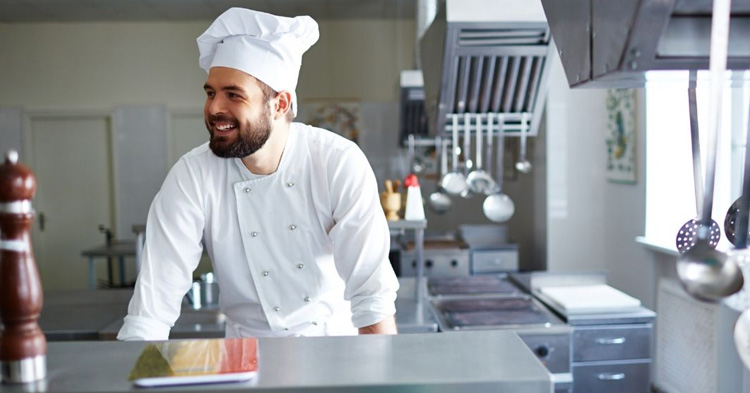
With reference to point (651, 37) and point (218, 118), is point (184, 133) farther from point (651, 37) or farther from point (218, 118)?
point (651, 37)

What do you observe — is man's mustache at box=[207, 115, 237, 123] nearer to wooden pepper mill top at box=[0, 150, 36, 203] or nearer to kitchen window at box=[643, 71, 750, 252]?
wooden pepper mill top at box=[0, 150, 36, 203]

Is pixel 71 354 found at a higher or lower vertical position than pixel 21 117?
lower

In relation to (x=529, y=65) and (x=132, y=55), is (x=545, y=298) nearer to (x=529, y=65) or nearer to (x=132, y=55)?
(x=529, y=65)

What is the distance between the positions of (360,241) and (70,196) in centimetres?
571

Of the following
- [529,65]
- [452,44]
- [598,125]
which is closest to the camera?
[452,44]

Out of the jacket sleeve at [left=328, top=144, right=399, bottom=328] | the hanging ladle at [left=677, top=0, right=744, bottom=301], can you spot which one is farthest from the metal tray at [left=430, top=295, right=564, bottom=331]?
the hanging ladle at [left=677, top=0, right=744, bottom=301]

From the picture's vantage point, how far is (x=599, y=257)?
171 inches

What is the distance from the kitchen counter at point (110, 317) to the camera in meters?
2.36

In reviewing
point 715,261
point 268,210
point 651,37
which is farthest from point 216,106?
point 715,261

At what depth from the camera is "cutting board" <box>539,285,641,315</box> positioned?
2.48 meters

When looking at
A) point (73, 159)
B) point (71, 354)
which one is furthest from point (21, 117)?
point (71, 354)

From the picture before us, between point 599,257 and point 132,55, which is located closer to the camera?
point 599,257

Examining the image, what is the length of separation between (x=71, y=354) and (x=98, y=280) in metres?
5.96

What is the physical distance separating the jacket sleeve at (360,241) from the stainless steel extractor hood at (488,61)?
1.03m
